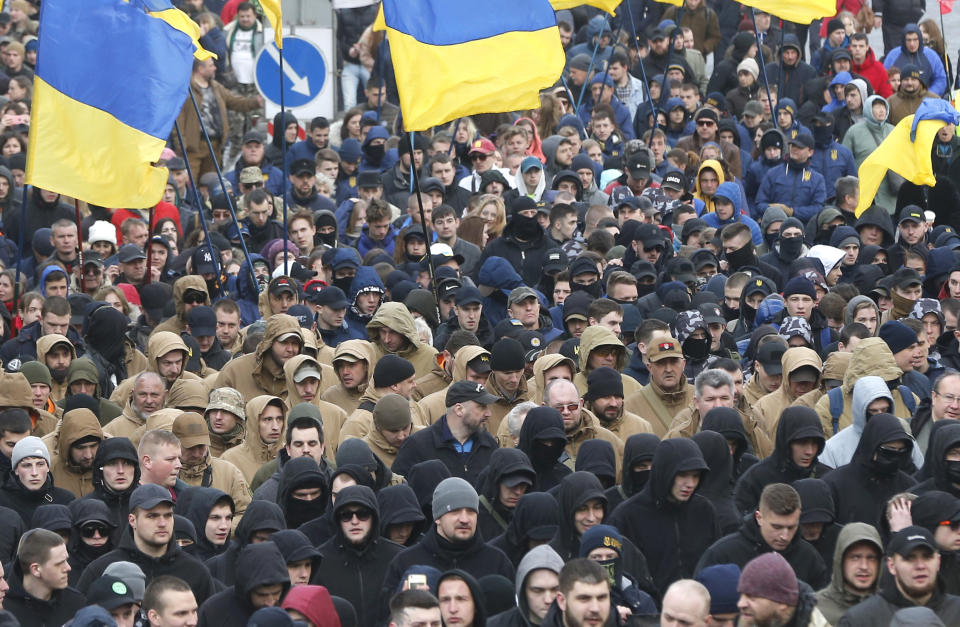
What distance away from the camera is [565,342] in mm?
14219

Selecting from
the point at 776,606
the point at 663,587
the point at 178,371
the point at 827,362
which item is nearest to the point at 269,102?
the point at 178,371

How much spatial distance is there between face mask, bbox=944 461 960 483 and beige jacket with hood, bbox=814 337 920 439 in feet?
5.25

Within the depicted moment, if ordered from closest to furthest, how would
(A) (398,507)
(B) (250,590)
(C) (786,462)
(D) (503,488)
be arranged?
(B) (250,590), (A) (398,507), (D) (503,488), (C) (786,462)

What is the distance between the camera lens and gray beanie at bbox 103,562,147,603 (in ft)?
32.6

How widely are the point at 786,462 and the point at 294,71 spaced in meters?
9.01

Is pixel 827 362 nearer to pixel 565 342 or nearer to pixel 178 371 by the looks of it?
pixel 565 342

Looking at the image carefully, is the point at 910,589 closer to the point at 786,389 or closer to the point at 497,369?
the point at 786,389

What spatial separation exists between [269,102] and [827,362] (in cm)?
813

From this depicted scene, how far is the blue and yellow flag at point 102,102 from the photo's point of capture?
13.6 metres

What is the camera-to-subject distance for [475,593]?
963 centimetres

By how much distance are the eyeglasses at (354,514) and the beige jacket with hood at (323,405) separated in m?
2.31

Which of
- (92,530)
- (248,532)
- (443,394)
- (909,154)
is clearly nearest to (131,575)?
(248,532)

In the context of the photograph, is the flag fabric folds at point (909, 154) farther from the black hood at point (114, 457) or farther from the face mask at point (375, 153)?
the black hood at point (114, 457)

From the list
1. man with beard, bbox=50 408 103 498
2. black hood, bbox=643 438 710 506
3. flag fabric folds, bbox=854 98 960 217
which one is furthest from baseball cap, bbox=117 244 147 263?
black hood, bbox=643 438 710 506
